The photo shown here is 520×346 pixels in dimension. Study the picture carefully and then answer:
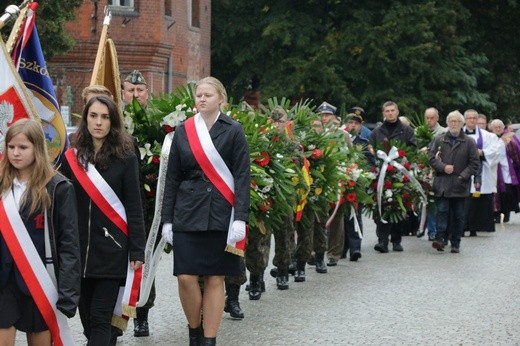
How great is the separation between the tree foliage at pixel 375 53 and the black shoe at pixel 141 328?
105ft

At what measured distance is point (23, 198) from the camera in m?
7.18

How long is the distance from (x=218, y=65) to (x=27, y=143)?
4306 centimetres

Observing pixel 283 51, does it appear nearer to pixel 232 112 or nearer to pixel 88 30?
pixel 88 30

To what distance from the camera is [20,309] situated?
7.16m

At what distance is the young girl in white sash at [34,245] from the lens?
23.4ft

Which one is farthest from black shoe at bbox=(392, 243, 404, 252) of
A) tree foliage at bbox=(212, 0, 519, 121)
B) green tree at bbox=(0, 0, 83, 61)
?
tree foliage at bbox=(212, 0, 519, 121)

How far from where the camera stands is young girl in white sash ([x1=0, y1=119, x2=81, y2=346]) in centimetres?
713

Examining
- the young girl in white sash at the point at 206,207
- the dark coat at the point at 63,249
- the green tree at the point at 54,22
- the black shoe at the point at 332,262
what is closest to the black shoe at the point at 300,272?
the black shoe at the point at 332,262

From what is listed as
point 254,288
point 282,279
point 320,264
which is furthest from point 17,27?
point 320,264

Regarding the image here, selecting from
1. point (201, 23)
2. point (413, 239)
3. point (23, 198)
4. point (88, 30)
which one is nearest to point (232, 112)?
point (23, 198)

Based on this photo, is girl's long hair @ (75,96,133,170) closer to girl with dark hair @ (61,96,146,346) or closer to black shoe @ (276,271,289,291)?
girl with dark hair @ (61,96,146,346)

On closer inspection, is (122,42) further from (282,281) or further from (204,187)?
(204,187)

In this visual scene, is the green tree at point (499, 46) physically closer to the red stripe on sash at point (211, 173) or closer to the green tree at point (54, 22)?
the green tree at point (54, 22)

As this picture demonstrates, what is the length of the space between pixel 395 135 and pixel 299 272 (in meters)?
4.59
